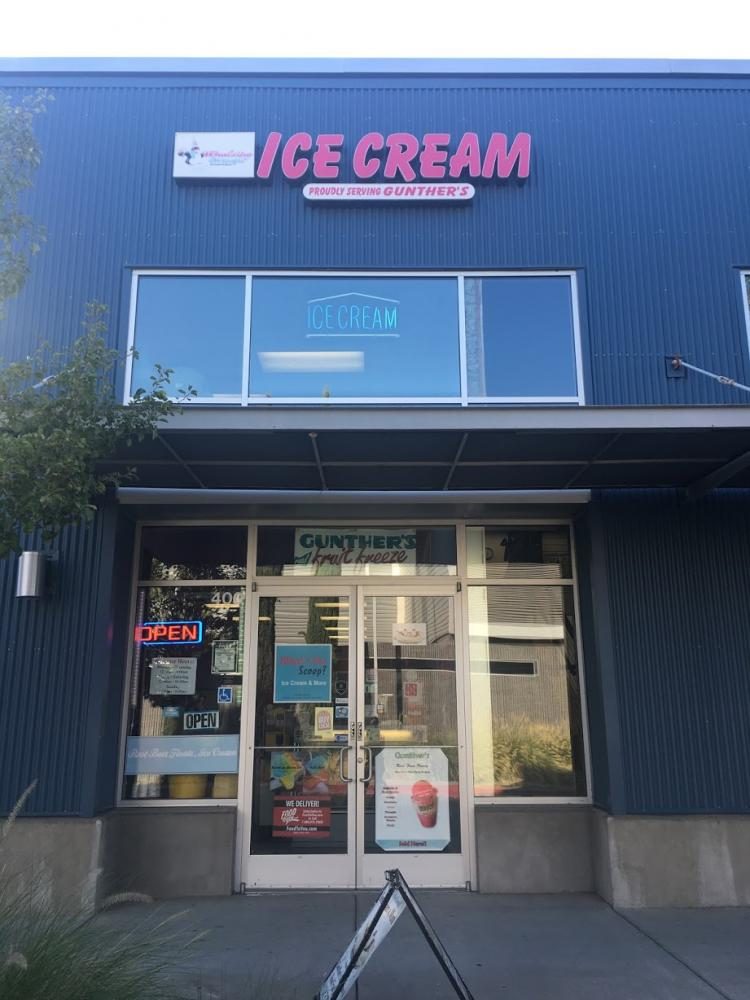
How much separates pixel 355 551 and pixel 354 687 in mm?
1313

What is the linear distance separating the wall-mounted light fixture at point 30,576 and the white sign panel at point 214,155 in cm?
415

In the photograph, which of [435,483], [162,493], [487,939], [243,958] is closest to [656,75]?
[435,483]

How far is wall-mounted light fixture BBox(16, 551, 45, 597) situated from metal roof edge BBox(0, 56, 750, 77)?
525cm

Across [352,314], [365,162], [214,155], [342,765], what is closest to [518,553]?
[342,765]

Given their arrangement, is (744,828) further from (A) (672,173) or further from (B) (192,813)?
(A) (672,173)

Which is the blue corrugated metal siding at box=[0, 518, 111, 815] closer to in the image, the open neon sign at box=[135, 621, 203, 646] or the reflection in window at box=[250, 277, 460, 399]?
the open neon sign at box=[135, 621, 203, 646]

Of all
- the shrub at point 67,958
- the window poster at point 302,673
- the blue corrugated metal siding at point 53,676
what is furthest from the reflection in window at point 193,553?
the shrub at point 67,958

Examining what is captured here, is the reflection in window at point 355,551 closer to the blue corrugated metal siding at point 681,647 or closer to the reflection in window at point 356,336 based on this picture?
the reflection in window at point 356,336

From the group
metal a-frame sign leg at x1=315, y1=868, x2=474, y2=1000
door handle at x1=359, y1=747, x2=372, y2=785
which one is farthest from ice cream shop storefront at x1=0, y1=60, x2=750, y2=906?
metal a-frame sign leg at x1=315, y1=868, x2=474, y2=1000

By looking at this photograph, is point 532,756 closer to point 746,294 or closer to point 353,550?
point 353,550

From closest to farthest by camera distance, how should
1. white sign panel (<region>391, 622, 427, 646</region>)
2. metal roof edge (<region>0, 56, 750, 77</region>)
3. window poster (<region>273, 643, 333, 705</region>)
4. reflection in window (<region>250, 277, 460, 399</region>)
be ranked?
1. window poster (<region>273, 643, 333, 705</region>)
2. white sign panel (<region>391, 622, 427, 646</region>)
3. reflection in window (<region>250, 277, 460, 399</region>)
4. metal roof edge (<region>0, 56, 750, 77</region>)

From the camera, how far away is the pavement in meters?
4.76

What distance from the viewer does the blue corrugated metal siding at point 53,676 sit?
6465mm

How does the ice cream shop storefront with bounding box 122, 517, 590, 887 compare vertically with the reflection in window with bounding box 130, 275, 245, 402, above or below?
below
